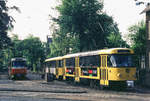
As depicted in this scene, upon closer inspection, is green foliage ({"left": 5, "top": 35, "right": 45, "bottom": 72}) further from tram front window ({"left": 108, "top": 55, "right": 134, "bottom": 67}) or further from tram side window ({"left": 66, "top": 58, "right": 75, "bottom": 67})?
tram front window ({"left": 108, "top": 55, "right": 134, "bottom": 67})

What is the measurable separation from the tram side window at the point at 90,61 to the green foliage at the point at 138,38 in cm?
1575

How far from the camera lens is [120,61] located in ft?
71.0

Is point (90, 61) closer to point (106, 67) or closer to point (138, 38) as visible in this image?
point (106, 67)

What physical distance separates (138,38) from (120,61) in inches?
1071

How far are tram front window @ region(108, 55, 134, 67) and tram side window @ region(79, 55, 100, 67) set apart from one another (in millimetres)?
1781

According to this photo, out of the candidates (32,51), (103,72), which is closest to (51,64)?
(103,72)

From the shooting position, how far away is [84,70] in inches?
1040

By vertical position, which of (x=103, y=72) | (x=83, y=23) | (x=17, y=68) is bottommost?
(x=103, y=72)

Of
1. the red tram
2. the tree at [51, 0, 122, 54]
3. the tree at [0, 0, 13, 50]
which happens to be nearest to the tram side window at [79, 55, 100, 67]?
the tree at [0, 0, 13, 50]

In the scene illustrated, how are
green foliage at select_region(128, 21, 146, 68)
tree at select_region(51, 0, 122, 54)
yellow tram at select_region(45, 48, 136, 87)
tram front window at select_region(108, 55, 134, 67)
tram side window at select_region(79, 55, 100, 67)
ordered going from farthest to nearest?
tree at select_region(51, 0, 122, 54)
green foliage at select_region(128, 21, 146, 68)
tram side window at select_region(79, 55, 100, 67)
tram front window at select_region(108, 55, 134, 67)
yellow tram at select_region(45, 48, 136, 87)

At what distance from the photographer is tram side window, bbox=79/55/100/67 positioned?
23.5 m

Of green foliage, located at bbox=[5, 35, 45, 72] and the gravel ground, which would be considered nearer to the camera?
the gravel ground

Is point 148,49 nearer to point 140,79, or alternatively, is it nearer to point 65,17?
point 140,79

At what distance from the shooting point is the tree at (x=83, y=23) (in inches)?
1988
